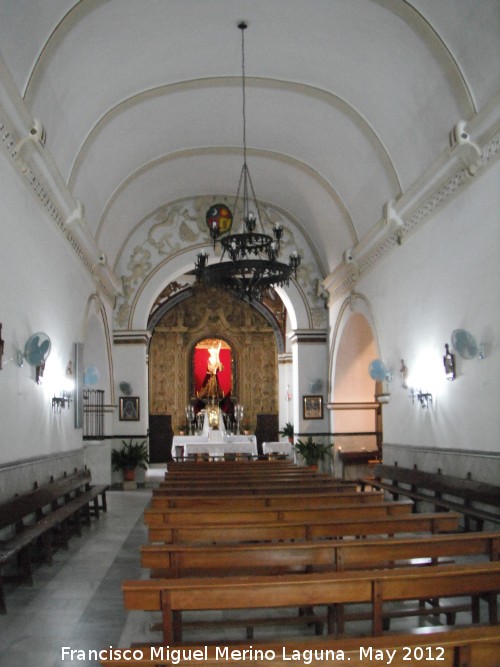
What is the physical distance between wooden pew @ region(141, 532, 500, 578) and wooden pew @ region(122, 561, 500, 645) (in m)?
0.44

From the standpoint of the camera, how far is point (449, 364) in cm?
773

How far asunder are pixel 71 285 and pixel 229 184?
16.6 ft

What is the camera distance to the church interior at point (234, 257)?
5727 millimetres

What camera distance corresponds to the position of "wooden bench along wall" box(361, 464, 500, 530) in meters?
6.50

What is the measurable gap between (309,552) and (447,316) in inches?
198

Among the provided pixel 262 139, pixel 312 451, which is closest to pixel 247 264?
pixel 262 139

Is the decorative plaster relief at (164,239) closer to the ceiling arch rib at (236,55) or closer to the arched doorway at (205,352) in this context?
the ceiling arch rib at (236,55)

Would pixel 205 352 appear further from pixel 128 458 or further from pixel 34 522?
pixel 34 522

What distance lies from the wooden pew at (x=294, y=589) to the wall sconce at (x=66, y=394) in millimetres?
6082

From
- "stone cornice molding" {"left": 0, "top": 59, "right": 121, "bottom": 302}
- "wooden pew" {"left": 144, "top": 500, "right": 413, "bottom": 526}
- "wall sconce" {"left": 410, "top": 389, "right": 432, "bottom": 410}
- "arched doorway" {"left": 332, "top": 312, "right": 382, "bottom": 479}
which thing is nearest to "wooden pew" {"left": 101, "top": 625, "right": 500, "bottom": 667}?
"wooden pew" {"left": 144, "top": 500, "right": 413, "bottom": 526}

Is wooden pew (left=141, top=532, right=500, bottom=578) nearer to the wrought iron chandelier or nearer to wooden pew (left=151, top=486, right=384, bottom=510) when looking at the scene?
wooden pew (left=151, top=486, right=384, bottom=510)

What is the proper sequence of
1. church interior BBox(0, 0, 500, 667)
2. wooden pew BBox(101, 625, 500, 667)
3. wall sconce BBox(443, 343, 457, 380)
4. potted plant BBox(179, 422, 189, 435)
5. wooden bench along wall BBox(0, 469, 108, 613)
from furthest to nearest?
1. potted plant BBox(179, 422, 189, 435)
2. wall sconce BBox(443, 343, 457, 380)
3. church interior BBox(0, 0, 500, 667)
4. wooden bench along wall BBox(0, 469, 108, 613)
5. wooden pew BBox(101, 625, 500, 667)

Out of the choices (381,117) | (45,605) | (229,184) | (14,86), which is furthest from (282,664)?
(229,184)

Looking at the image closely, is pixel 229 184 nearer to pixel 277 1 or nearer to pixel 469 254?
pixel 277 1
